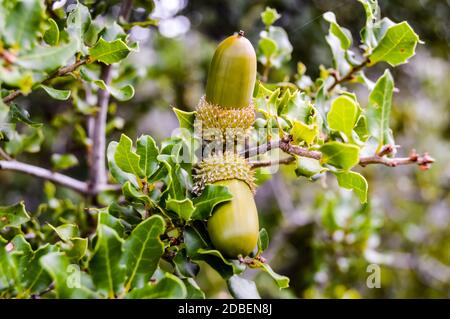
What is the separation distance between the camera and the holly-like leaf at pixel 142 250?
2.57ft

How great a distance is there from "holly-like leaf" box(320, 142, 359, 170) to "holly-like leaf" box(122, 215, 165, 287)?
331mm

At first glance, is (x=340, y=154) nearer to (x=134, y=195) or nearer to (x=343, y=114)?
(x=343, y=114)

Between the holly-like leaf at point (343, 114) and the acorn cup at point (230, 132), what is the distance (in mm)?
182

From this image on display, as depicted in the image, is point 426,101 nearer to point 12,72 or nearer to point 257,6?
point 257,6

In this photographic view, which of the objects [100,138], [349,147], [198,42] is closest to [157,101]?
[198,42]

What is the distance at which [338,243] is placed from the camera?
221 centimetres

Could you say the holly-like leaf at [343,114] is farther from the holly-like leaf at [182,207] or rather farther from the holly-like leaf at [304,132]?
the holly-like leaf at [182,207]

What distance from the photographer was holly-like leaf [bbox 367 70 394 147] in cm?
93

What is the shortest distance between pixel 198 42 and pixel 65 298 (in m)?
2.62

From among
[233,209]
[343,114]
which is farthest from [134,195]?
[343,114]

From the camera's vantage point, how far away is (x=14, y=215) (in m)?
1.09

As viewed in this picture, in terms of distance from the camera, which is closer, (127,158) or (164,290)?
(164,290)

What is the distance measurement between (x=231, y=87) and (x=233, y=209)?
0.82 feet
